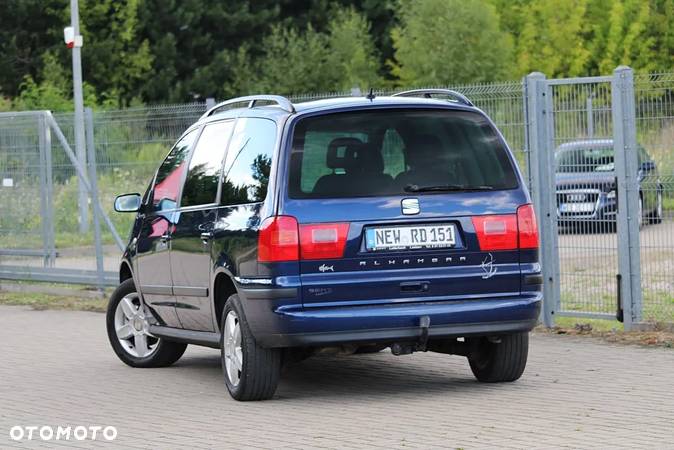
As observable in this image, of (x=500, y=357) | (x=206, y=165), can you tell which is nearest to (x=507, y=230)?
(x=500, y=357)

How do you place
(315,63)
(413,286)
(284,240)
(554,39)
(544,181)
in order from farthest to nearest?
(315,63) < (554,39) < (544,181) < (413,286) < (284,240)

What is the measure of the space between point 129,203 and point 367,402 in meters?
3.02

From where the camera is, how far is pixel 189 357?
12289mm

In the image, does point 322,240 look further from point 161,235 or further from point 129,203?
point 129,203

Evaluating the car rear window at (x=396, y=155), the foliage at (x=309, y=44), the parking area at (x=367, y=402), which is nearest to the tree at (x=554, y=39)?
the foliage at (x=309, y=44)

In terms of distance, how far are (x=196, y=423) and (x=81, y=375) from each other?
2.72 meters

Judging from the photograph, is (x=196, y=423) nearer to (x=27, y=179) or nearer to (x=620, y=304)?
(x=620, y=304)

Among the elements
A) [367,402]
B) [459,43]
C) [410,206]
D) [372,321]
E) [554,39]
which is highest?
[554,39]

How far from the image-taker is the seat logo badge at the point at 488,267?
9.21 meters

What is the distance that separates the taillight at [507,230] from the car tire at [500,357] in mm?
706

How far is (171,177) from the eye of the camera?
1107 centimetres

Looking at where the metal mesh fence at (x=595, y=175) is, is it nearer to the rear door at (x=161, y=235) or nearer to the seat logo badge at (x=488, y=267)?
the seat logo badge at (x=488, y=267)

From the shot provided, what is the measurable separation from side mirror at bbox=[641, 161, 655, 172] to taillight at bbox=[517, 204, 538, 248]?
9.74 ft

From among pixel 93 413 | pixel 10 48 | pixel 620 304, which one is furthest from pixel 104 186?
pixel 10 48
